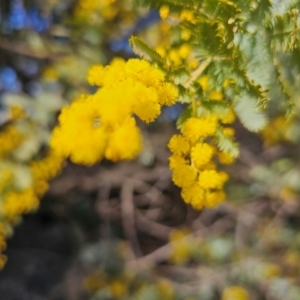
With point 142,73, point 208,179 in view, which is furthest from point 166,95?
point 208,179

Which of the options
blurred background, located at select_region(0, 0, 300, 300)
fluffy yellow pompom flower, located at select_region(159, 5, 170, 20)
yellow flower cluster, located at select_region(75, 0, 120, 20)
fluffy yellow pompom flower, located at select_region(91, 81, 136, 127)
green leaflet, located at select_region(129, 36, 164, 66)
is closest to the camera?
fluffy yellow pompom flower, located at select_region(91, 81, 136, 127)

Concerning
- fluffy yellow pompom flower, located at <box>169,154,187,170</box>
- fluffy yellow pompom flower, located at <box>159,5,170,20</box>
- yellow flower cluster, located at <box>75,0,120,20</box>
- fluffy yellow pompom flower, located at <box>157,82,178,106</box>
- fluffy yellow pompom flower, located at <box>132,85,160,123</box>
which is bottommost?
fluffy yellow pompom flower, located at <box>169,154,187,170</box>

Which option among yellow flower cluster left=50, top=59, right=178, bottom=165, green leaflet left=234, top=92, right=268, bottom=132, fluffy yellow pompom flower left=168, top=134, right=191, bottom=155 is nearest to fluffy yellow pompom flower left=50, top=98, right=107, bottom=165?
yellow flower cluster left=50, top=59, right=178, bottom=165

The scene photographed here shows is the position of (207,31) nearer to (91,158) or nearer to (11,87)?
(91,158)

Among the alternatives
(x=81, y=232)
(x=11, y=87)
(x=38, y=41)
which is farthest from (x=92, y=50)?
(x=81, y=232)

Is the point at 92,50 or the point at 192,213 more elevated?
the point at 92,50

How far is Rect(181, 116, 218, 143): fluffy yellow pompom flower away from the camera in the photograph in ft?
2.61

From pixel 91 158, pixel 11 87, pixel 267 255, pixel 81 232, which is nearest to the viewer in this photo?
pixel 91 158

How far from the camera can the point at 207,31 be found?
0.79 metres

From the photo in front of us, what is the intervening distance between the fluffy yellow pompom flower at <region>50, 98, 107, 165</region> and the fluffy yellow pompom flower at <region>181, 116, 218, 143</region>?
152mm

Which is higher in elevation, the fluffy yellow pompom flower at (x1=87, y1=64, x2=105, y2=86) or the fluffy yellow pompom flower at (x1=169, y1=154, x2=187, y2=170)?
the fluffy yellow pompom flower at (x1=87, y1=64, x2=105, y2=86)

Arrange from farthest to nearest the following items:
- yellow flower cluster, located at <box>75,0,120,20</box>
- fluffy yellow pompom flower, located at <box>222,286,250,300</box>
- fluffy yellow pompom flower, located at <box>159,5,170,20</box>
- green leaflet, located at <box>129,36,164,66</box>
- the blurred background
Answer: fluffy yellow pompom flower, located at <box>222,286,250,300</box> → the blurred background → yellow flower cluster, located at <box>75,0,120,20</box> → fluffy yellow pompom flower, located at <box>159,5,170,20</box> → green leaflet, located at <box>129,36,164,66</box>

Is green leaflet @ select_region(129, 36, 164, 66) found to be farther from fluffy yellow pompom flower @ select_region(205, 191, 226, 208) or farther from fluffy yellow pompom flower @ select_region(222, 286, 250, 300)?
fluffy yellow pompom flower @ select_region(222, 286, 250, 300)

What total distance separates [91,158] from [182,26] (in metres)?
0.36
